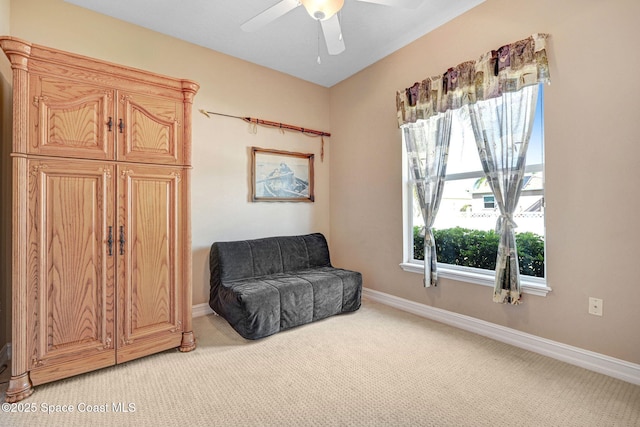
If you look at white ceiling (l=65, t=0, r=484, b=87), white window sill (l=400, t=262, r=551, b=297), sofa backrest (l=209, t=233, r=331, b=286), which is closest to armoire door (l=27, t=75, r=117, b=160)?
white ceiling (l=65, t=0, r=484, b=87)

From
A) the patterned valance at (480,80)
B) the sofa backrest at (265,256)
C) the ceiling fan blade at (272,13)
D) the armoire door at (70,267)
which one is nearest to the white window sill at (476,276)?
the sofa backrest at (265,256)

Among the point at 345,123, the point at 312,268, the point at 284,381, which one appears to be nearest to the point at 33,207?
the point at 284,381

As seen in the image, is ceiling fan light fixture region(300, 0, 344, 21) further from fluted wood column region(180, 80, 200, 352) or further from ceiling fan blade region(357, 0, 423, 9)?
fluted wood column region(180, 80, 200, 352)

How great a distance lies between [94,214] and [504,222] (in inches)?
119

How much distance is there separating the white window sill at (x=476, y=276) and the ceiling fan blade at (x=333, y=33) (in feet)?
7.22

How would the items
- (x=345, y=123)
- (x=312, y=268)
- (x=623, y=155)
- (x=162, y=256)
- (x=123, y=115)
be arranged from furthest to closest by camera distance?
(x=345, y=123) → (x=312, y=268) → (x=162, y=256) → (x=123, y=115) → (x=623, y=155)

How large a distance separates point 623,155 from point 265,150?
313 cm

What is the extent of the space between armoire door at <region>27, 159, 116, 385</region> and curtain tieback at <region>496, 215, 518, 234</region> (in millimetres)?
2907

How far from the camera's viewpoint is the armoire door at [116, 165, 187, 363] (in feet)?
6.68

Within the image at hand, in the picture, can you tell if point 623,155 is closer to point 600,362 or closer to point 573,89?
point 573,89

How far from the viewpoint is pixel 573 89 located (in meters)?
2.06

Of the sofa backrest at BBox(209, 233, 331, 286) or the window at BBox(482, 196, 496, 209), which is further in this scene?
the sofa backrest at BBox(209, 233, 331, 286)

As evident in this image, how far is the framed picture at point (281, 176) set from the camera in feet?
11.5

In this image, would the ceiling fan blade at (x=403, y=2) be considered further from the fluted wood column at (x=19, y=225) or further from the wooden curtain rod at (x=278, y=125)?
the fluted wood column at (x=19, y=225)
